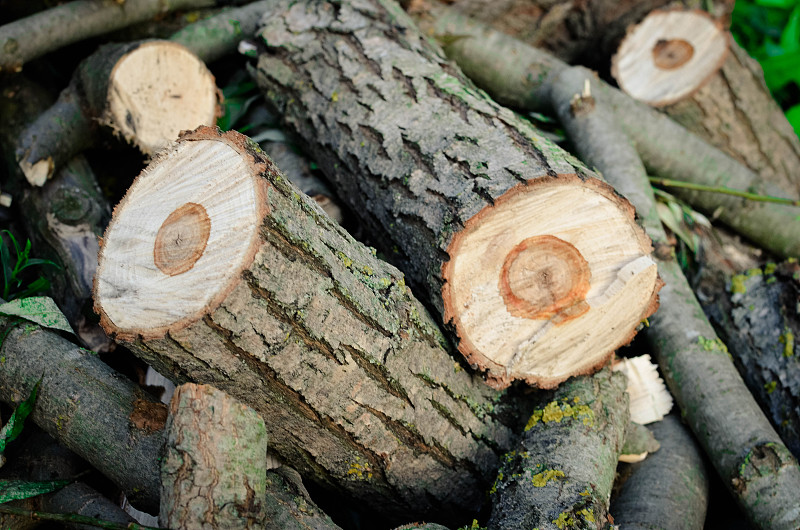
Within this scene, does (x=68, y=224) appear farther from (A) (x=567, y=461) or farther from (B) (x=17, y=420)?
(A) (x=567, y=461)

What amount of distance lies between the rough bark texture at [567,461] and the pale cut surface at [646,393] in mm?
192

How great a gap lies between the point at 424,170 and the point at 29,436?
5.01 feet

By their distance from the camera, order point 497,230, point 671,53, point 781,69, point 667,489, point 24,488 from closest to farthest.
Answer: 1. point 24,488
2. point 497,230
3. point 667,489
4. point 671,53
5. point 781,69

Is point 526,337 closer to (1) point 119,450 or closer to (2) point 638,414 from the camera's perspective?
(2) point 638,414

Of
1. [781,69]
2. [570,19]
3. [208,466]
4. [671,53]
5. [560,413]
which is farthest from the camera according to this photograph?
[781,69]

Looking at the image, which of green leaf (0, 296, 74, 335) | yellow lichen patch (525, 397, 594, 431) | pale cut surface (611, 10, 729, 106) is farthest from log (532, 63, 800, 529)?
green leaf (0, 296, 74, 335)

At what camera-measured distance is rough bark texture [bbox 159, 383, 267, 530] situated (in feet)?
4.29

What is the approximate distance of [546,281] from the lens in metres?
1.75

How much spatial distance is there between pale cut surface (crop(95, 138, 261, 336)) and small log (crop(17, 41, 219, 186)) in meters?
0.91

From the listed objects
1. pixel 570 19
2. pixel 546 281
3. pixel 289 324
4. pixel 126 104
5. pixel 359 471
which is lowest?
pixel 359 471

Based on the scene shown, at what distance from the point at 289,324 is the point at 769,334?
1827 mm

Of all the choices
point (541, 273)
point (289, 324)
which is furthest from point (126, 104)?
point (541, 273)

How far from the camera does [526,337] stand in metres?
1.75

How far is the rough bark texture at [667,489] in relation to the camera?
185cm
